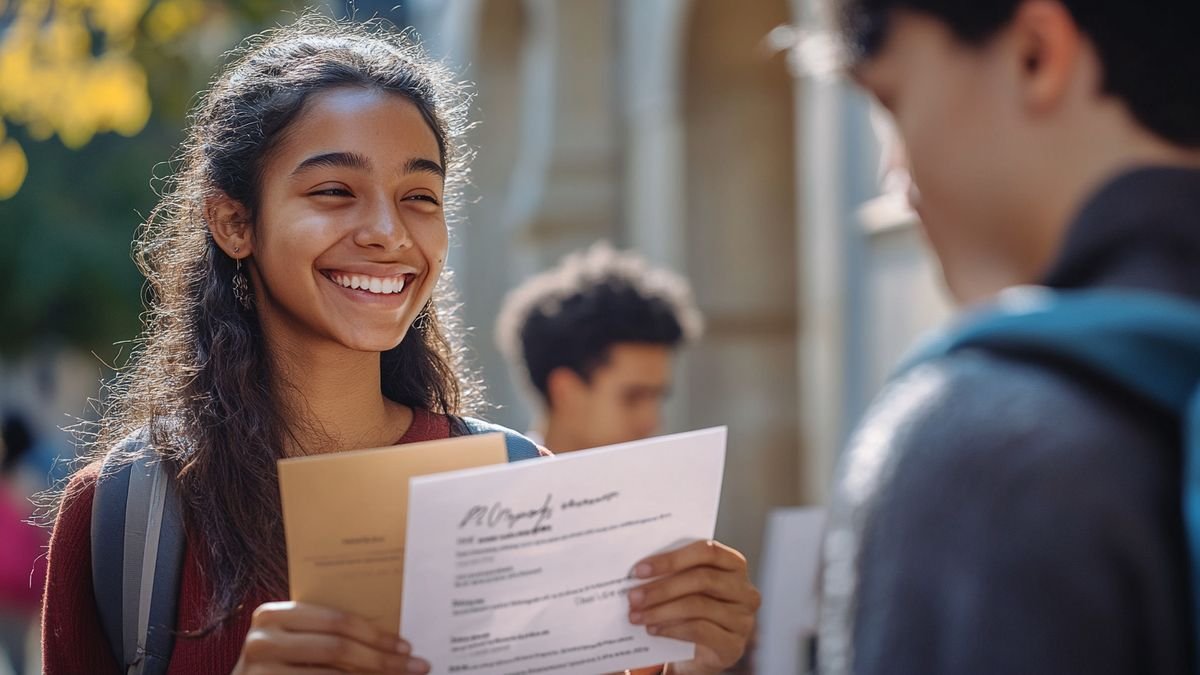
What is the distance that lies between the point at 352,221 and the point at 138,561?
23.1 inches

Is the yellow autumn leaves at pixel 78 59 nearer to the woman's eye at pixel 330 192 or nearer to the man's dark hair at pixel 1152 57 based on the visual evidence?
the woman's eye at pixel 330 192

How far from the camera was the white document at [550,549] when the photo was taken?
6.35 feet

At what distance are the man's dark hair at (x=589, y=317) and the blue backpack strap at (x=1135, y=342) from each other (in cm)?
371

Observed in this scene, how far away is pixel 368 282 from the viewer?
250 cm

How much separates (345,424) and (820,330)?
482 cm

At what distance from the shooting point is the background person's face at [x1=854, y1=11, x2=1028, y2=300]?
1.28 meters

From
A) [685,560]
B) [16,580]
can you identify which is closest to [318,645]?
[685,560]

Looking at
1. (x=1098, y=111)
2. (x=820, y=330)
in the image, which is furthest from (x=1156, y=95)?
(x=820, y=330)

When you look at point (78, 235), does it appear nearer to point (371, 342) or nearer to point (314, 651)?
point (371, 342)

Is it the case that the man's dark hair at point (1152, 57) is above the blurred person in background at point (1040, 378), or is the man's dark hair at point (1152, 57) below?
above

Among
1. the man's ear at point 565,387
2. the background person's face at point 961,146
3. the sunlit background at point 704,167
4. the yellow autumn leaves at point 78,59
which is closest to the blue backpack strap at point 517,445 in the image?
the background person's face at point 961,146

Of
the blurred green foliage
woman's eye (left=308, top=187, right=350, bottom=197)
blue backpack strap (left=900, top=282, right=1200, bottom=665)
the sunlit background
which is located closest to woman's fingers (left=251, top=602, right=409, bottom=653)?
woman's eye (left=308, top=187, right=350, bottom=197)

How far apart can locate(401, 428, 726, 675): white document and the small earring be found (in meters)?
0.88

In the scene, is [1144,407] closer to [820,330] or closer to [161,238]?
[161,238]
